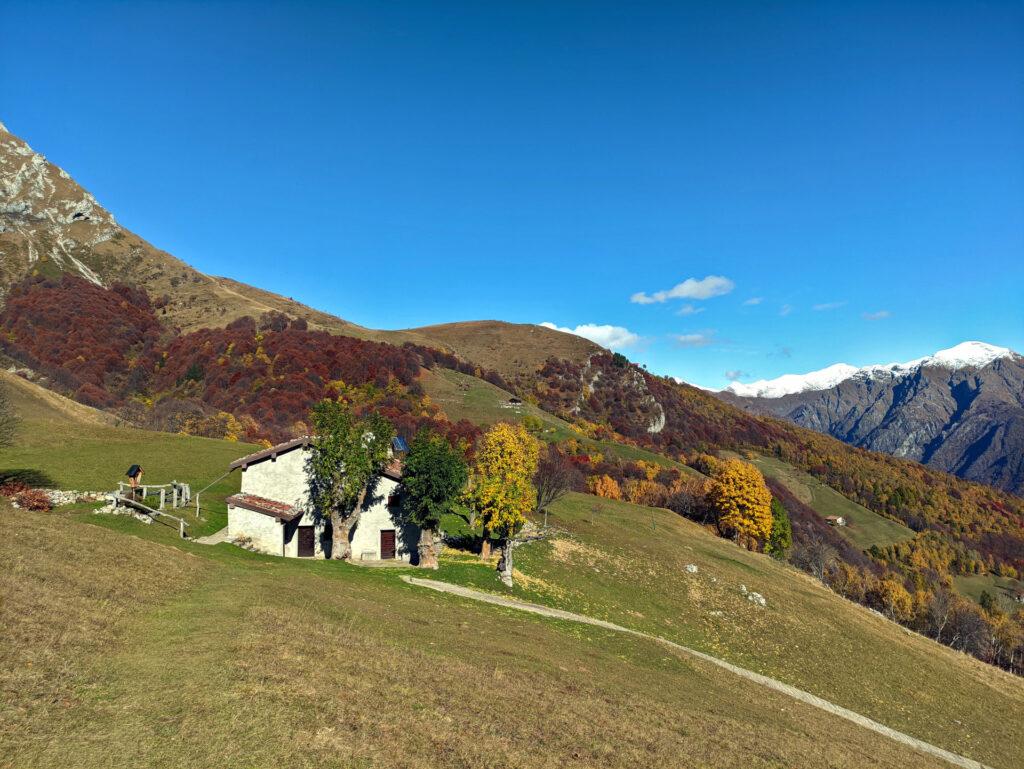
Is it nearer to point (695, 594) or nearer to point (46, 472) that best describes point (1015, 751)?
point (695, 594)

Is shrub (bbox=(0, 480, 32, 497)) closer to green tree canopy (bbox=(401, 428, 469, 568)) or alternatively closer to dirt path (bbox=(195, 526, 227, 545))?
dirt path (bbox=(195, 526, 227, 545))

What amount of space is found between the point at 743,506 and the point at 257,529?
9220cm

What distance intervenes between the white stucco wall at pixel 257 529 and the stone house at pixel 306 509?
49 centimetres

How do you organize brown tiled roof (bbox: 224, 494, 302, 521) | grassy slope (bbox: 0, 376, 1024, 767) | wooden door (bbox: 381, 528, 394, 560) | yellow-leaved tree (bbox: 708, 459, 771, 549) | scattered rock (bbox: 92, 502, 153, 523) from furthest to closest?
yellow-leaved tree (bbox: 708, 459, 771, 549)
wooden door (bbox: 381, 528, 394, 560)
brown tiled roof (bbox: 224, 494, 302, 521)
scattered rock (bbox: 92, 502, 153, 523)
grassy slope (bbox: 0, 376, 1024, 767)

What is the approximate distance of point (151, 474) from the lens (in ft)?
179

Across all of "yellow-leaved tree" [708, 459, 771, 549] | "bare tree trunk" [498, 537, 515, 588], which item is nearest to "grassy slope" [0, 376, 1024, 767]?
"bare tree trunk" [498, 537, 515, 588]

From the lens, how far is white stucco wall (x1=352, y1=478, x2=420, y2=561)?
47188 millimetres

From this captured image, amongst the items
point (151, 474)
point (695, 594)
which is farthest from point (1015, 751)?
point (151, 474)

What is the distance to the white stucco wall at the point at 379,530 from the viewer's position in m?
47.2

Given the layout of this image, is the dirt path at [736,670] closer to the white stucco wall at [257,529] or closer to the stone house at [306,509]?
the stone house at [306,509]

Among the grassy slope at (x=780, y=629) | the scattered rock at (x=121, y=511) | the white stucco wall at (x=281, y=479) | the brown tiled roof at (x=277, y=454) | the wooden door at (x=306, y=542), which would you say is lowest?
the grassy slope at (x=780, y=629)

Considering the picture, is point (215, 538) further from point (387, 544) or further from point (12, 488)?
point (387, 544)

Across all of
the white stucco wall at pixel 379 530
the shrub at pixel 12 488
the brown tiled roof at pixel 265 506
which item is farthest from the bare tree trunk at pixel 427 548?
the shrub at pixel 12 488

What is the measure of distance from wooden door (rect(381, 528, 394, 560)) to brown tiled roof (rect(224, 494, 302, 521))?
7410 mm
